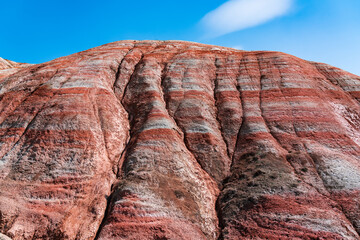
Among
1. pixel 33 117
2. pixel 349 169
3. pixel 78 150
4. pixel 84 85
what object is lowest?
pixel 78 150

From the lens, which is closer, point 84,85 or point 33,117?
point 33,117

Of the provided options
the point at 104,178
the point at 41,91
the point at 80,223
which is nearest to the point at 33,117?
the point at 41,91

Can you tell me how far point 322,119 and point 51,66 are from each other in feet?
88.1

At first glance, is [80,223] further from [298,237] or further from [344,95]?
[344,95]

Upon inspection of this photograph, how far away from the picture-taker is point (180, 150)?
1641 cm

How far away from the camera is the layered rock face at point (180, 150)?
12.1 meters

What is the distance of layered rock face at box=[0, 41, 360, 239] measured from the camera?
1212 cm

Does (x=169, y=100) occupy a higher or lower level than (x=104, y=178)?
higher

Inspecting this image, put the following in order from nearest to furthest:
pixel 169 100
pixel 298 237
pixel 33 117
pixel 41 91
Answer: pixel 298 237, pixel 33 117, pixel 41 91, pixel 169 100

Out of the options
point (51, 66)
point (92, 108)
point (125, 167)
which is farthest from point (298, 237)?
point (51, 66)

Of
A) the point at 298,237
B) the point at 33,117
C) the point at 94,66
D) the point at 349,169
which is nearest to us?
the point at 298,237

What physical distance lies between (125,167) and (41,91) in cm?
1145

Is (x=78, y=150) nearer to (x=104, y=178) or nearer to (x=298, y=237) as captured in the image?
(x=104, y=178)

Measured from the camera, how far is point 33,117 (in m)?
18.0
